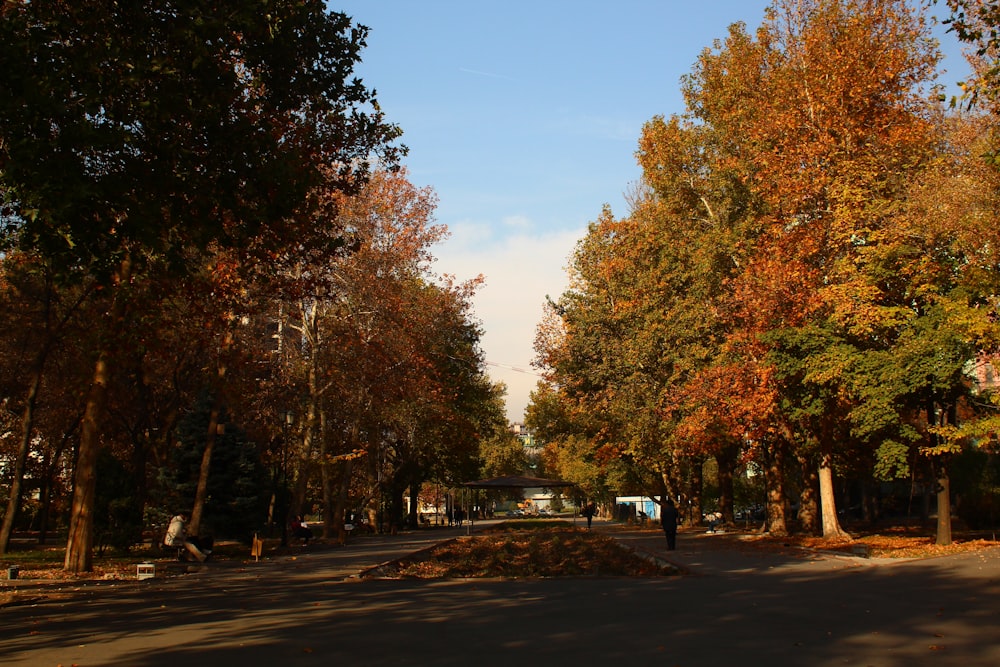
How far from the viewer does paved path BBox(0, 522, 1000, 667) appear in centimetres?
934

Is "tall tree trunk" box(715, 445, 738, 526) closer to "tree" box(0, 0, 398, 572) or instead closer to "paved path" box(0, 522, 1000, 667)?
"paved path" box(0, 522, 1000, 667)

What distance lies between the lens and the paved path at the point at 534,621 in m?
9.34

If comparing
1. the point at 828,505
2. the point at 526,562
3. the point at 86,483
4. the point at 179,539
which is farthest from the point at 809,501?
the point at 86,483

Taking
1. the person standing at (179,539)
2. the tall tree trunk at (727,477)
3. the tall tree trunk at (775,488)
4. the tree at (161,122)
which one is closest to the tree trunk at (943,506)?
the tall tree trunk at (775,488)

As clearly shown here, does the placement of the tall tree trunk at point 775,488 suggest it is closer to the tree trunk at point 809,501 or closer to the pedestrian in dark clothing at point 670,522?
the tree trunk at point 809,501

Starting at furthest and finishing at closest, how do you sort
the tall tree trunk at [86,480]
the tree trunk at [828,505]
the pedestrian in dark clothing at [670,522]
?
the tree trunk at [828,505]
the pedestrian in dark clothing at [670,522]
the tall tree trunk at [86,480]

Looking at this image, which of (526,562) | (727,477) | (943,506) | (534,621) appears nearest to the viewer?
(534,621)

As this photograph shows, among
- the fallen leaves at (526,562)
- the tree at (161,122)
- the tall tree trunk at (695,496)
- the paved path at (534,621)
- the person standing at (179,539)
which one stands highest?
the tree at (161,122)

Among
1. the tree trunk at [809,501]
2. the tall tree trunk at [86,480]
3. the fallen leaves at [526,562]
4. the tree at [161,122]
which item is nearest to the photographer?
the tree at [161,122]

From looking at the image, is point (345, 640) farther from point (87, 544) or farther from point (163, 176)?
point (87, 544)

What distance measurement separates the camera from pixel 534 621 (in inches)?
480

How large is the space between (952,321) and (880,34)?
11145 mm

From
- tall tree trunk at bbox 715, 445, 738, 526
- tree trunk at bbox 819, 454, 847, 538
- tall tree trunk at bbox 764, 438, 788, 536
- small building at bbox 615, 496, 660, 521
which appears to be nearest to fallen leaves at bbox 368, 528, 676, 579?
tree trunk at bbox 819, 454, 847, 538

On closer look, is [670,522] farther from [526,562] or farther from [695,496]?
[695,496]
